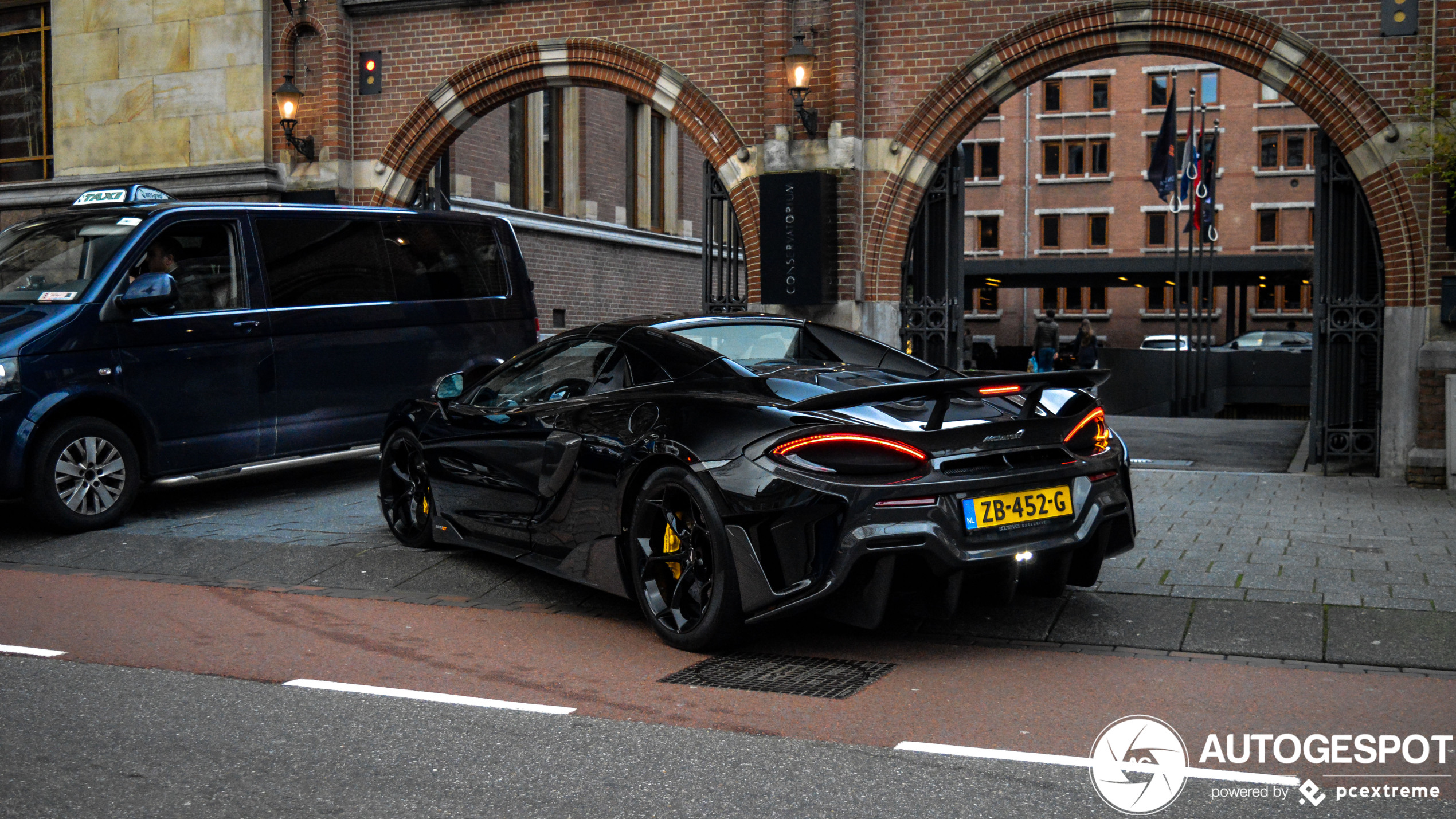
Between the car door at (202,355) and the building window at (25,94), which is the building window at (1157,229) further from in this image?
the car door at (202,355)

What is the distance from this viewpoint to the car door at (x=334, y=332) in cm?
1017

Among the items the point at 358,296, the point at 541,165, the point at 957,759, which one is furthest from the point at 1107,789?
the point at 541,165

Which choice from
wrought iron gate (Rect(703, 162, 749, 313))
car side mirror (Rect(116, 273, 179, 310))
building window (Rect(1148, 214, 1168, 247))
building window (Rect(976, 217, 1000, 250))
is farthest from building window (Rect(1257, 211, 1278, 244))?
car side mirror (Rect(116, 273, 179, 310))

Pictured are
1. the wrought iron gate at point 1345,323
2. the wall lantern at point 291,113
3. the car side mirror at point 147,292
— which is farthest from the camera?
the wall lantern at point 291,113

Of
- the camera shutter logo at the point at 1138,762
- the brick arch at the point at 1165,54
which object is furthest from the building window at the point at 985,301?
the camera shutter logo at the point at 1138,762

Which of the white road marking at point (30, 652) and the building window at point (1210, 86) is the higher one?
the building window at point (1210, 86)

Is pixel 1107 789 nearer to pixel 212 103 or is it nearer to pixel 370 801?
pixel 370 801

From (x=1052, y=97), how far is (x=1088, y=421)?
5784 centimetres

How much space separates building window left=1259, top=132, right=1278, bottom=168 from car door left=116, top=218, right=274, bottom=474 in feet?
178

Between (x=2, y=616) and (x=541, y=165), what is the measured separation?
1843 centimetres

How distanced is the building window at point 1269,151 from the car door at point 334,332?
174 ft

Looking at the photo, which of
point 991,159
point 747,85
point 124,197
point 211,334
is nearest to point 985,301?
point 991,159

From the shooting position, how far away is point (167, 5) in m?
17.1

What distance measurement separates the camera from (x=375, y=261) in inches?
430
